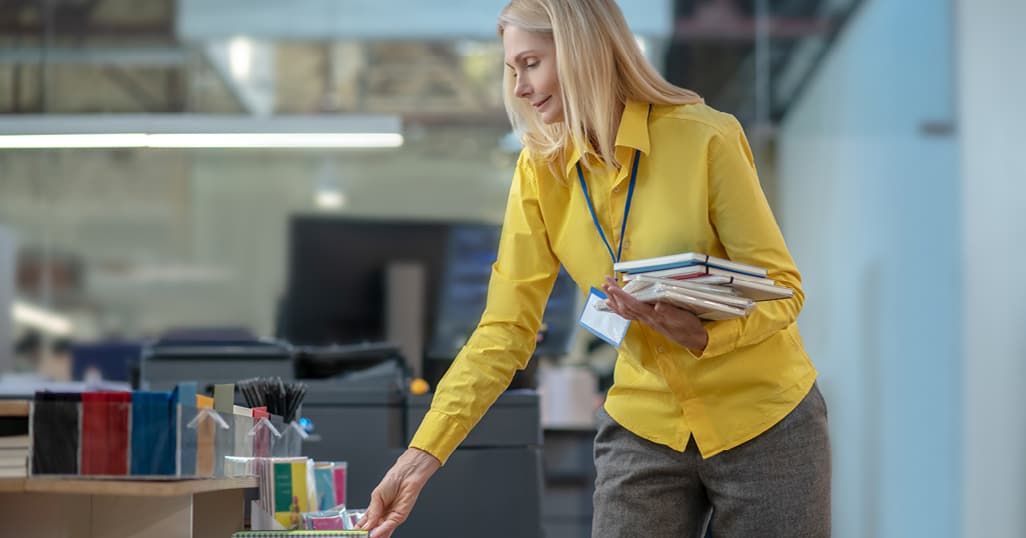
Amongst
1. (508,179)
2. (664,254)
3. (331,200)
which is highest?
(508,179)

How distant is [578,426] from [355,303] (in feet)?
3.27

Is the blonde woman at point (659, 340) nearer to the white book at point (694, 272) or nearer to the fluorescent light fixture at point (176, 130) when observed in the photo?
the white book at point (694, 272)

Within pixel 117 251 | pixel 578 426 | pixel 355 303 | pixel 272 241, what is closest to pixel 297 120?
pixel 355 303

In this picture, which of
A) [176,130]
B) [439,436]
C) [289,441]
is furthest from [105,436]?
[176,130]

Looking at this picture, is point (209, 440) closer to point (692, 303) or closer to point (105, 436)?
point (105, 436)

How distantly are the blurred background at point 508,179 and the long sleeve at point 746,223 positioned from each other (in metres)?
3.26

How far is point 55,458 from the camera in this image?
134cm

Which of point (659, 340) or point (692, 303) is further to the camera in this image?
point (659, 340)

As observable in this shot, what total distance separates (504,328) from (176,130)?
264cm

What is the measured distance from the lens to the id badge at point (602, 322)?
1.54m

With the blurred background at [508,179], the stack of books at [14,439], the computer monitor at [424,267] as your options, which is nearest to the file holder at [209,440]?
the stack of books at [14,439]

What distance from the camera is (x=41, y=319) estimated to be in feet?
19.2

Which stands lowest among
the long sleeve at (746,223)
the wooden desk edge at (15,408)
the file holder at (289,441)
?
the file holder at (289,441)

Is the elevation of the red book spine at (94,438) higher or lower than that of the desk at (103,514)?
higher
